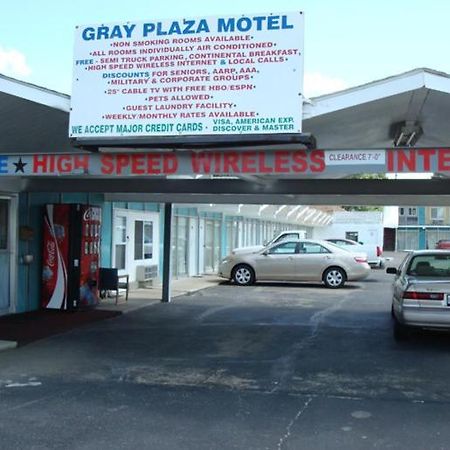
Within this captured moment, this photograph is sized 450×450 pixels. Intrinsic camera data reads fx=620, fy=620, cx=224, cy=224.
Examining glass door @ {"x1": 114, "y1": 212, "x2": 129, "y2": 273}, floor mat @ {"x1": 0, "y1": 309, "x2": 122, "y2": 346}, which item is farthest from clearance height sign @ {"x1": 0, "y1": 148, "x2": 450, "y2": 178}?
glass door @ {"x1": 114, "y1": 212, "x2": 129, "y2": 273}

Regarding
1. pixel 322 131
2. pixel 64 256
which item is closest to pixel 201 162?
pixel 322 131

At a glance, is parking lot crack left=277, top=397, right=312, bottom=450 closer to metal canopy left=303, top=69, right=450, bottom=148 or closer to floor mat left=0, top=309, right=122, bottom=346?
metal canopy left=303, top=69, right=450, bottom=148

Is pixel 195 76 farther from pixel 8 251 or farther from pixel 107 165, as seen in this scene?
pixel 8 251

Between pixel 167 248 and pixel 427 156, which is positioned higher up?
pixel 427 156

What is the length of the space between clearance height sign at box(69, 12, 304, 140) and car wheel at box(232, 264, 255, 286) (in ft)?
42.4

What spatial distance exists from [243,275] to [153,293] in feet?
14.7

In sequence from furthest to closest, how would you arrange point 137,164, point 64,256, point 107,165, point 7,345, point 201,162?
point 64,256
point 7,345
point 107,165
point 137,164
point 201,162

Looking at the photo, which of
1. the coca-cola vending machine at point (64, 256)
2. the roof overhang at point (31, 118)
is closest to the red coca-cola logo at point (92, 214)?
the coca-cola vending machine at point (64, 256)

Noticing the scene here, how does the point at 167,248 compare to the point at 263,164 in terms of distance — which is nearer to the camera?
the point at 263,164

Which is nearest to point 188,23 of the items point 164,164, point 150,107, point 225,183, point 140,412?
point 150,107

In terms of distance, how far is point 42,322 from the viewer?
1121 centimetres

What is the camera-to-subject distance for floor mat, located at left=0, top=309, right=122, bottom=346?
9.85 metres

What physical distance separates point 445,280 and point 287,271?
10.9 m

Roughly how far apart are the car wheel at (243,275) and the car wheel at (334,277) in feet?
7.75
